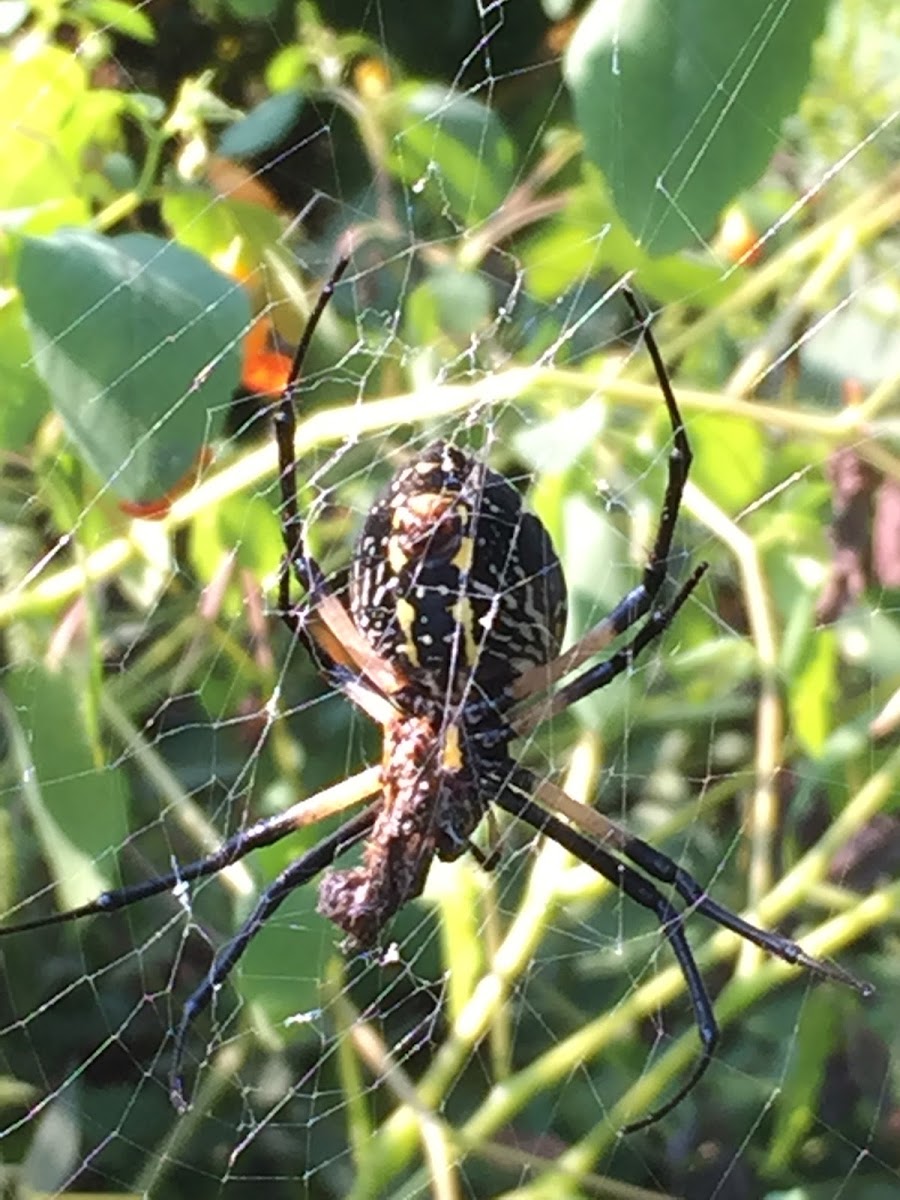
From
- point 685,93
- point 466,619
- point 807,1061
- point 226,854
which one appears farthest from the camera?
point 807,1061

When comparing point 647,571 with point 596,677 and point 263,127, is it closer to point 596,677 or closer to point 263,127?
point 596,677

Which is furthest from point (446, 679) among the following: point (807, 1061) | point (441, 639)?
point (807, 1061)

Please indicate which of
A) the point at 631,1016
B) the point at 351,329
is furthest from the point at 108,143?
the point at 631,1016

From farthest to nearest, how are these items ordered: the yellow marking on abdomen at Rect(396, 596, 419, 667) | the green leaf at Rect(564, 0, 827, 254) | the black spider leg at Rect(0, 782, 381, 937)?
the black spider leg at Rect(0, 782, 381, 937)
the yellow marking on abdomen at Rect(396, 596, 419, 667)
the green leaf at Rect(564, 0, 827, 254)

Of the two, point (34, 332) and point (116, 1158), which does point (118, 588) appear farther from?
point (34, 332)

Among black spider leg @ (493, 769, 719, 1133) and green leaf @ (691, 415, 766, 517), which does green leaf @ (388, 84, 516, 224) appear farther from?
black spider leg @ (493, 769, 719, 1133)

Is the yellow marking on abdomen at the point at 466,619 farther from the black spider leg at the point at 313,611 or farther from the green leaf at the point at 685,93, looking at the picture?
the green leaf at the point at 685,93

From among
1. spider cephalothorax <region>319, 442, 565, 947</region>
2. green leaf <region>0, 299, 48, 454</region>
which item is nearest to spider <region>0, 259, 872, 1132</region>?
spider cephalothorax <region>319, 442, 565, 947</region>
